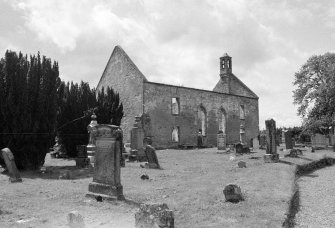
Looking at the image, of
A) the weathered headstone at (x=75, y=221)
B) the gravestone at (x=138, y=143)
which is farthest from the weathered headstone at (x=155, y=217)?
the gravestone at (x=138, y=143)

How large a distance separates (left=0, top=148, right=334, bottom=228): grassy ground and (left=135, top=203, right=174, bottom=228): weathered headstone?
123 centimetres

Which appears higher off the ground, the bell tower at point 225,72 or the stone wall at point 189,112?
the bell tower at point 225,72

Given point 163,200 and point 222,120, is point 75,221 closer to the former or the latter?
point 163,200

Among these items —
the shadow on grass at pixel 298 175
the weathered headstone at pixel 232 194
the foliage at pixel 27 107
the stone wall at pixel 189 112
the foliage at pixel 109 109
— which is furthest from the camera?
the stone wall at pixel 189 112

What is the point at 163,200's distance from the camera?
7.90m

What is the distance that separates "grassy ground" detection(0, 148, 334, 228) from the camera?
6207mm

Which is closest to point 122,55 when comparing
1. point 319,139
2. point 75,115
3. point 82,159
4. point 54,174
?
point 75,115

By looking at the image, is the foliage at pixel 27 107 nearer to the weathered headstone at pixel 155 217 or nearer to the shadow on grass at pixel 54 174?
the shadow on grass at pixel 54 174

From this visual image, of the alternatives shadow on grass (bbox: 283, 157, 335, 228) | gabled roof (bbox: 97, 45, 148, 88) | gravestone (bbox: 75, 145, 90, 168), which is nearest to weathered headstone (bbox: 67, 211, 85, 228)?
shadow on grass (bbox: 283, 157, 335, 228)

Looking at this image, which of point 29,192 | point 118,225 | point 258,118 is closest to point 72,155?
point 29,192

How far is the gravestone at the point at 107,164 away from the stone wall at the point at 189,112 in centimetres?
1816

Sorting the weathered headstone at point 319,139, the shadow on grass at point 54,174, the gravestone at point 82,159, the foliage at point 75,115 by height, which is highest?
the foliage at point 75,115

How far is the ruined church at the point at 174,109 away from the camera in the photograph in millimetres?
27344

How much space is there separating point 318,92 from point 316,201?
930 inches
